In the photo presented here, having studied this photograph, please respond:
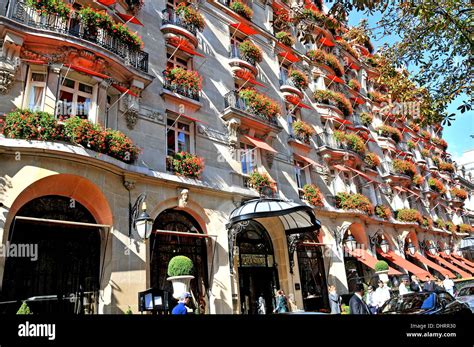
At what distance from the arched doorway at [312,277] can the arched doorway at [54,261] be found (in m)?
9.92

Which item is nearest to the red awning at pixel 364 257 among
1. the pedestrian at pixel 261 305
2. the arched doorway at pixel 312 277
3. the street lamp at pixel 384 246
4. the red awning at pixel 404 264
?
the red awning at pixel 404 264

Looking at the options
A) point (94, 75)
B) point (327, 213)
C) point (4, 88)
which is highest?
point (94, 75)

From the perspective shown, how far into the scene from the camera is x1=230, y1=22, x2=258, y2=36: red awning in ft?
57.6

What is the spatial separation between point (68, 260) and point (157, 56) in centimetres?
863

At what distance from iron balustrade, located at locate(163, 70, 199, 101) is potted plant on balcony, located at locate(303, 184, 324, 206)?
7.76 metres

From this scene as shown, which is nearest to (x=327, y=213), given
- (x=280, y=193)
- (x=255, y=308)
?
(x=280, y=193)

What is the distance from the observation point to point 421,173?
109 ft

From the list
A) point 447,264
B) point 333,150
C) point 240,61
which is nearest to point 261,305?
point 333,150

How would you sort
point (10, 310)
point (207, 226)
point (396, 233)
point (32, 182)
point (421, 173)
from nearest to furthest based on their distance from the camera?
1. point (10, 310)
2. point (32, 182)
3. point (207, 226)
4. point (396, 233)
5. point (421, 173)

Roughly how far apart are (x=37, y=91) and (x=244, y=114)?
8309mm

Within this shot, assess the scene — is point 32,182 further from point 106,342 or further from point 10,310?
point 106,342

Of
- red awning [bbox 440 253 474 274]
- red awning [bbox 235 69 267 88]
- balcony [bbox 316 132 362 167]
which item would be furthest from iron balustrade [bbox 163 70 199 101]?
red awning [bbox 440 253 474 274]

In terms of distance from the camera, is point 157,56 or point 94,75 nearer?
point 94,75

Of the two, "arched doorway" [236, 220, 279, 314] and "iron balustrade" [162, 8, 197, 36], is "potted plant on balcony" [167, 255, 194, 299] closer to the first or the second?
"arched doorway" [236, 220, 279, 314]
